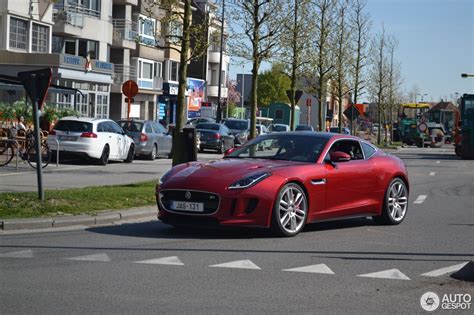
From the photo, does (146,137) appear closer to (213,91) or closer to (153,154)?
(153,154)

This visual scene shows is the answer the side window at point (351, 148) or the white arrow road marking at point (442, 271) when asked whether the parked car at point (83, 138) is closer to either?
the side window at point (351, 148)

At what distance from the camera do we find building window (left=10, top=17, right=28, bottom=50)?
132 feet

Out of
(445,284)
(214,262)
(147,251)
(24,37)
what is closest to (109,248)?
(147,251)

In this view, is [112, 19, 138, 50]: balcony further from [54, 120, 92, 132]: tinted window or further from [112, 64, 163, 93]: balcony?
[54, 120, 92, 132]: tinted window

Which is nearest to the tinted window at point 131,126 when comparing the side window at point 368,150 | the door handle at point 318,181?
the side window at point 368,150

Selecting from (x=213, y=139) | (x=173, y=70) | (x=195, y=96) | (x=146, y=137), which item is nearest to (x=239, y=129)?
(x=213, y=139)

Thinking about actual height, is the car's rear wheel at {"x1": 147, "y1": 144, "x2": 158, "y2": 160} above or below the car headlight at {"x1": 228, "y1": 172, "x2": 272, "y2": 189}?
below

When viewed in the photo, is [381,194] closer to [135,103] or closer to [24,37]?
[24,37]

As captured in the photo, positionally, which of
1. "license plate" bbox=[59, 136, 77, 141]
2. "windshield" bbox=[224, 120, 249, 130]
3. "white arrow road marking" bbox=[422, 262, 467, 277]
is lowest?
"white arrow road marking" bbox=[422, 262, 467, 277]

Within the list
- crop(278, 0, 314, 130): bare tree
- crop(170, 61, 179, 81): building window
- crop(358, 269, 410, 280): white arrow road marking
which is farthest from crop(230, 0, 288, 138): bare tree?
crop(170, 61, 179, 81): building window

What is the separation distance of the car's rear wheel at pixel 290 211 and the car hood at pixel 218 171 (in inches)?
13.9

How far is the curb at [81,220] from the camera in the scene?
1181cm

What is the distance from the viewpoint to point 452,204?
1795 cm

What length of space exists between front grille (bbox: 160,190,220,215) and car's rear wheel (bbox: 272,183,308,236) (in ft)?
2.64
